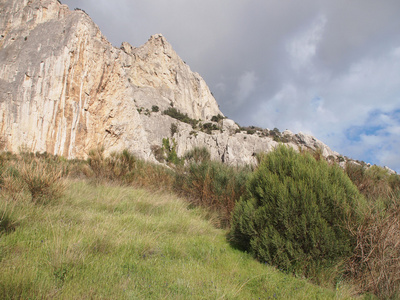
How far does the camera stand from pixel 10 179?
3955 millimetres

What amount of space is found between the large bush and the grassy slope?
0.34 metres

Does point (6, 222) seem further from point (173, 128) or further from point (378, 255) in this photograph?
point (173, 128)

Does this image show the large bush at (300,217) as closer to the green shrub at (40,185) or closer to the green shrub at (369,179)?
the green shrub at (369,179)

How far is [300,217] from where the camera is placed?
309 cm

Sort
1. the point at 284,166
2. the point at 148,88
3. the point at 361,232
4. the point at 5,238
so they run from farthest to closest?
the point at 148,88 < the point at 284,166 < the point at 361,232 < the point at 5,238

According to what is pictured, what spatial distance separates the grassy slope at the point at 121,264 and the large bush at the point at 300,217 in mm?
342

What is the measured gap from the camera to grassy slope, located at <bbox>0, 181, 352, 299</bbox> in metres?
1.86

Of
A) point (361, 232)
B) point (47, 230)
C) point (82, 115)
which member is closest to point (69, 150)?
point (82, 115)

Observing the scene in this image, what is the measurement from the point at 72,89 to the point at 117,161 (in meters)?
14.1

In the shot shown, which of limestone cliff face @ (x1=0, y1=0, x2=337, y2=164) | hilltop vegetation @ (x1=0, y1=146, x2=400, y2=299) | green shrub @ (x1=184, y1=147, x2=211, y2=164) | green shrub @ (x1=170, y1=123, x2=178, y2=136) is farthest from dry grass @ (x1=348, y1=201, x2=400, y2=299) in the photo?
green shrub @ (x1=170, y1=123, x2=178, y2=136)

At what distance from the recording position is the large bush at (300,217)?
291 centimetres

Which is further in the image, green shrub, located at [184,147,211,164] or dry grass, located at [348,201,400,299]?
green shrub, located at [184,147,211,164]

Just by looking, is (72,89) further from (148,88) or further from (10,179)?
(148,88)

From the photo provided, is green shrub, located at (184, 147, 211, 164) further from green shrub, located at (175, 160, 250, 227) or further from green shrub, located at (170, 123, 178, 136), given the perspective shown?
green shrub, located at (170, 123, 178, 136)
